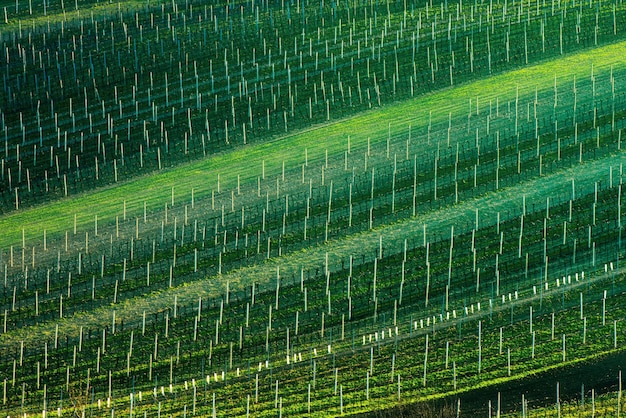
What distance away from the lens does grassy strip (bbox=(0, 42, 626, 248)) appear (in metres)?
50.9

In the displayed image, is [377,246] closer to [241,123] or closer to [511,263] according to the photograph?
[511,263]

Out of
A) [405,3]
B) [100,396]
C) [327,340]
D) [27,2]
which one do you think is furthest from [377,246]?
[27,2]

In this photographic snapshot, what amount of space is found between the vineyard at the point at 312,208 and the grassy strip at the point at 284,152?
0.10m

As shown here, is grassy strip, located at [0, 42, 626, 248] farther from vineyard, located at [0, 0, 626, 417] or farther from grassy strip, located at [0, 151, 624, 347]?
grassy strip, located at [0, 151, 624, 347]

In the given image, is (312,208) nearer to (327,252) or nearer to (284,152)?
(327,252)

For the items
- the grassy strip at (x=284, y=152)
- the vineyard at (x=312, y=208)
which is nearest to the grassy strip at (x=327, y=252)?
the vineyard at (x=312, y=208)

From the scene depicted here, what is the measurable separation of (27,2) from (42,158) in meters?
13.0

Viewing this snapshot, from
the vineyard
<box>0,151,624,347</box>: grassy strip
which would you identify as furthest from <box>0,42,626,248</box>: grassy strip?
<box>0,151,624,347</box>: grassy strip

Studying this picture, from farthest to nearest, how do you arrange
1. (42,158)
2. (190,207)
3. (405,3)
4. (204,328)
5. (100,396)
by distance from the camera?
(405,3) → (42,158) → (190,207) → (204,328) → (100,396)

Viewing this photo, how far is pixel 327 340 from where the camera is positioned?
4272 centimetres

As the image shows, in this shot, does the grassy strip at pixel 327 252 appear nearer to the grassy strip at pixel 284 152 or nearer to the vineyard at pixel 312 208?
the vineyard at pixel 312 208

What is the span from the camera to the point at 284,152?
54094mm

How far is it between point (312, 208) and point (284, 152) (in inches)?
185

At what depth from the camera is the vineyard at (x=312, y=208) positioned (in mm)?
41188
